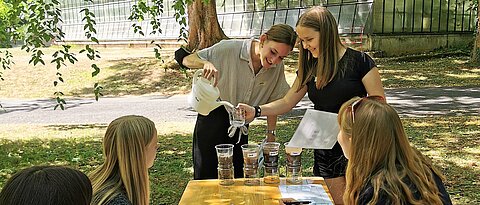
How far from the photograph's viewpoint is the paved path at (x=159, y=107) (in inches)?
354

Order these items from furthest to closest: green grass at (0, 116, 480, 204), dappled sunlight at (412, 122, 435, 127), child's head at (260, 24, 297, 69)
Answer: dappled sunlight at (412, 122, 435, 127) → green grass at (0, 116, 480, 204) → child's head at (260, 24, 297, 69)

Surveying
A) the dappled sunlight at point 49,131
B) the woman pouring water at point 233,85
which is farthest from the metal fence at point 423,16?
the woman pouring water at point 233,85

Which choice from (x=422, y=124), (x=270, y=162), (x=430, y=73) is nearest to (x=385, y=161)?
(x=270, y=162)

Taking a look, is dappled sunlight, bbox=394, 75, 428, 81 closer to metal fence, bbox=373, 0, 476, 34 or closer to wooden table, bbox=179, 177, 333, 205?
metal fence, bbox=373, 0, 476, 34

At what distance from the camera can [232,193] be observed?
2.44 meters

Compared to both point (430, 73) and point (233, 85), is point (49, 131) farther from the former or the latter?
point (430, 73)

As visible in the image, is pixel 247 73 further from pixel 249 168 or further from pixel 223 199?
pixel 223 199

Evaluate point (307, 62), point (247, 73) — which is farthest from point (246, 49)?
point (307, 62)

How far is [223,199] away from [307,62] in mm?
946

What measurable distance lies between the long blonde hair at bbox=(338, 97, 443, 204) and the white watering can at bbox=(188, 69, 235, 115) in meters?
1.10

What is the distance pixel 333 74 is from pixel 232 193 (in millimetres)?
816

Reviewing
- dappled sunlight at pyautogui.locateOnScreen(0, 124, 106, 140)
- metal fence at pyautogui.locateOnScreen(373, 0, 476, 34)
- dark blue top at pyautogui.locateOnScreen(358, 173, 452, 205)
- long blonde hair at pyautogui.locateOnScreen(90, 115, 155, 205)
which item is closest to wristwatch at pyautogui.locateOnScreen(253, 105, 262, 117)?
long blonde hair at pyautogui.locateOnScreen(90, 115, 155, 205)

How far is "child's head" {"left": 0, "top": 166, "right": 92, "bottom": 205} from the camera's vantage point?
3.95 feet

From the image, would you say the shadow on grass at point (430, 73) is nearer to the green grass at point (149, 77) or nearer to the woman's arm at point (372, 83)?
the green grass at point (149, 77)
